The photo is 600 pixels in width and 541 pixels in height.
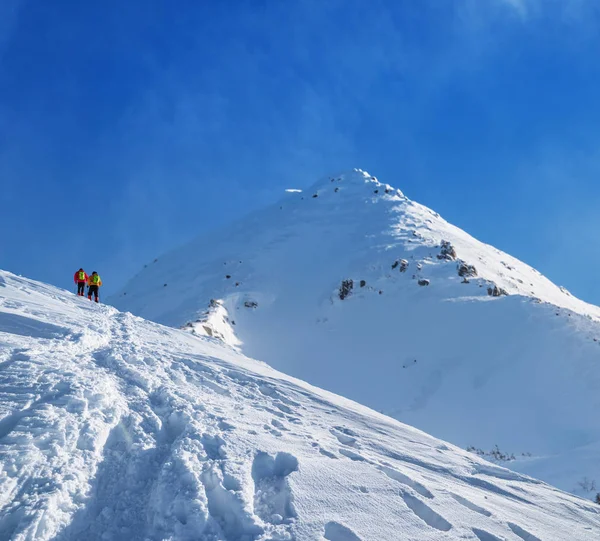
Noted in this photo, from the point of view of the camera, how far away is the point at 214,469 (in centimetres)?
566

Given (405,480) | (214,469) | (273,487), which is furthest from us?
(405,480)

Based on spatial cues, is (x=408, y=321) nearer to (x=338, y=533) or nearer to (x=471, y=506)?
(x=471, y=506)

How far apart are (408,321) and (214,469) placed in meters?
20.4

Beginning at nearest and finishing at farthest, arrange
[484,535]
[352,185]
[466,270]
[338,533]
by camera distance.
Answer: [338,533] → [484,535] → [466,270] → [352,185]

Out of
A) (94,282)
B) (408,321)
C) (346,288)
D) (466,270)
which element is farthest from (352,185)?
(94,282)

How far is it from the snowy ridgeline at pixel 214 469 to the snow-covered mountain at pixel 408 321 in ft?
19.1

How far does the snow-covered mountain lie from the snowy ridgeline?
5.84 metres

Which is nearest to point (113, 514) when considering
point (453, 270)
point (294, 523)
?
point (294, 523)

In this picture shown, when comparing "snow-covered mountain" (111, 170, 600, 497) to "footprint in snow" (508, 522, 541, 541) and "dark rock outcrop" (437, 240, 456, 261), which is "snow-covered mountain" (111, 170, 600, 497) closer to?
"dark rock outcrop" (437, 240, 456, 261)

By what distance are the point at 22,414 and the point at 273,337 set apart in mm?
20730

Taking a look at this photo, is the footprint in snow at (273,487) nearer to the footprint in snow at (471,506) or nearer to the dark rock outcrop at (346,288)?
the footprint in snow at (471,506)

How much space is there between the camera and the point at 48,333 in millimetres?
10258

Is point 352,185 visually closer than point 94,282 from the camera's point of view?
No

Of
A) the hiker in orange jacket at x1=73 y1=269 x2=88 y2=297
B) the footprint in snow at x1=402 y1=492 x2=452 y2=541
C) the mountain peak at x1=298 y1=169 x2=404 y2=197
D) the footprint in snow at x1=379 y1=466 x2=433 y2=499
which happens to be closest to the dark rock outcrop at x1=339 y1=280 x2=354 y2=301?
the hiker in orange jacket at x1=73 y1=269 x2=88 y2=297
